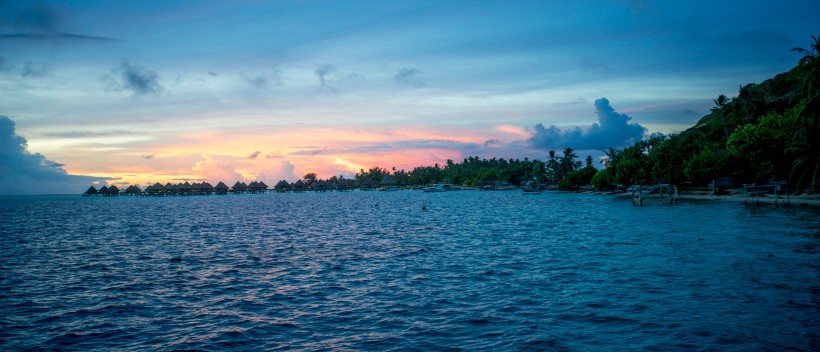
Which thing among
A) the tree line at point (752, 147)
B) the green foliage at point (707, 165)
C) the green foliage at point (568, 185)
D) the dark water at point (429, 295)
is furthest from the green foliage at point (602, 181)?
the dark water at point (429, 295)

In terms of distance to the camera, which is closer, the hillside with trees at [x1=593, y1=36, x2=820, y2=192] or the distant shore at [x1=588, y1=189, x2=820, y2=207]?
the hillside with trees at [x1=593, y1=36, x2=820, y2=192]

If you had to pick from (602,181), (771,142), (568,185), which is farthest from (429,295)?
(568,185)

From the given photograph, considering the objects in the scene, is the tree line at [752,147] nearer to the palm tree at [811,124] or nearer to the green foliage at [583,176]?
the palm tree at [811,124]

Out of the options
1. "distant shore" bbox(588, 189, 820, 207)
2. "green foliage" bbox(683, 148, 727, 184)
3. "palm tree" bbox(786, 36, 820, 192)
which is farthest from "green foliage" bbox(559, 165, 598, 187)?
"palm tree" bbox(786, 36, 820, 192)

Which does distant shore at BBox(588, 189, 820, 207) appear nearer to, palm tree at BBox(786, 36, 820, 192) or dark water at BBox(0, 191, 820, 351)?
palm tree at BBox(786, 36, 820, 192)

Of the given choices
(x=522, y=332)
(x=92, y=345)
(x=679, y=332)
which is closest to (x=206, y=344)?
(x=92, y=345)

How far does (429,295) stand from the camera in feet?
64.7

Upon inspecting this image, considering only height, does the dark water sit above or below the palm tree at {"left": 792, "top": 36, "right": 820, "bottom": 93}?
below

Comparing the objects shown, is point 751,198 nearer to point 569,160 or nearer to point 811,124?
point 811,124

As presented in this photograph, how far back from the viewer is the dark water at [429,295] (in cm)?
1455

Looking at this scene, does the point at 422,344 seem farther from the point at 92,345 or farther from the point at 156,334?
the point at 92,345

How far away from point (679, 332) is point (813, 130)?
45.8 meters

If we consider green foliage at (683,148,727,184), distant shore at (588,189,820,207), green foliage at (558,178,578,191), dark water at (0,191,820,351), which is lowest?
dark water at (0,191,820,351)

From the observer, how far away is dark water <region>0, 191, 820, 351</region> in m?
14.5
